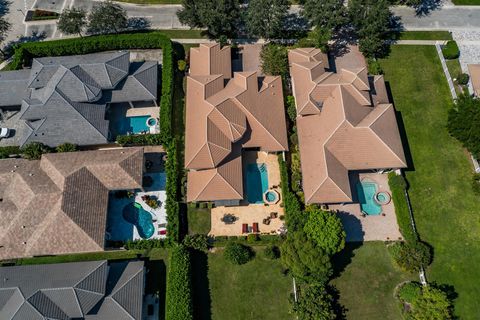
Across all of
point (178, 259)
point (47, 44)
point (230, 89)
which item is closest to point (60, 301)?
point (178, 259)

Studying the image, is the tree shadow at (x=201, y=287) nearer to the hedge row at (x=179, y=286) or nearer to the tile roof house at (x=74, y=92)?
the hedge row at (x=179, y=286)

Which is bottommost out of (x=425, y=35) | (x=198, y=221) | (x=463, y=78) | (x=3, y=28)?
(x=198, y=221)

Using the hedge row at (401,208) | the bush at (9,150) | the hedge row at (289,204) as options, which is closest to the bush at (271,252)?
the hedge row at (289,204)

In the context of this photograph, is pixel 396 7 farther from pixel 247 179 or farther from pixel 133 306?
pixel 133 306

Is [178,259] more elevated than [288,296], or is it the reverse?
[178,259]

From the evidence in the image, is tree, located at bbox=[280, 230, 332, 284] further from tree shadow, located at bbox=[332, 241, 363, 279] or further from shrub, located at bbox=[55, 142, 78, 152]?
shrub, located at bbox=[55, 142, 78, 152]

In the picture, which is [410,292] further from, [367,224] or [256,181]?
[256,181]

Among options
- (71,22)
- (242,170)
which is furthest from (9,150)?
(242,170)
